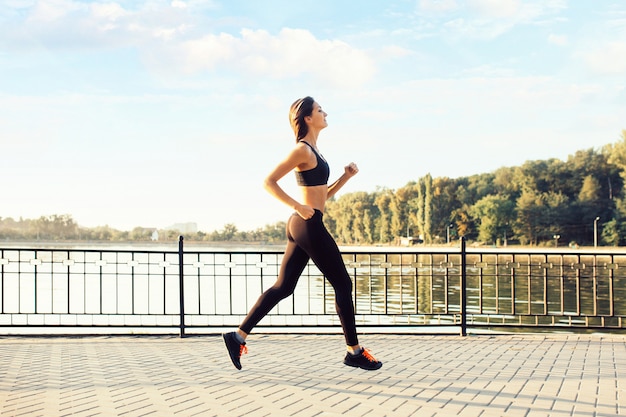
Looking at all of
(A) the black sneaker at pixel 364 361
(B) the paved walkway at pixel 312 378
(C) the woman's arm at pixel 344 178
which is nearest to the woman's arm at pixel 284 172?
(C) the woman's arm at pixel 344 178

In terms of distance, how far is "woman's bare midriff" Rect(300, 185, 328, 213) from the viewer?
538 cm

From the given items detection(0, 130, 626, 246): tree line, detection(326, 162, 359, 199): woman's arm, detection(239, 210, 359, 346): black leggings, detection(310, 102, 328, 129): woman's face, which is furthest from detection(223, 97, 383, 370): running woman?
detection(0, 130, 626, 246): tree line

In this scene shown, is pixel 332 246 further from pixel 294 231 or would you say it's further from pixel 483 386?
pixel 483 386

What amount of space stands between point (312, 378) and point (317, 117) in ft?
7.06

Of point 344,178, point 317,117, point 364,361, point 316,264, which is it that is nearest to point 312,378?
point 364,361

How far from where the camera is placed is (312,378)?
5.75 metres

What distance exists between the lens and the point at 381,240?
123938mm

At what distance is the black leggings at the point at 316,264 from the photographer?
17.1 ft

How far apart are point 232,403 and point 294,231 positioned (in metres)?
1.34

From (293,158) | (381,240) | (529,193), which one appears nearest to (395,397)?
(293,158)

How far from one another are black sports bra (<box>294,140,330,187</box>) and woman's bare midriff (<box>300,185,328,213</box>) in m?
0.03

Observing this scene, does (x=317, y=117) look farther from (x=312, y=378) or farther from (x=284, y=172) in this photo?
(x=312, y=378)

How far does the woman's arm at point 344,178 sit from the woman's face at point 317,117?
43 cm

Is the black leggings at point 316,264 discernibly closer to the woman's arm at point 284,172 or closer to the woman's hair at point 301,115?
the woman's arm at point 284,172
